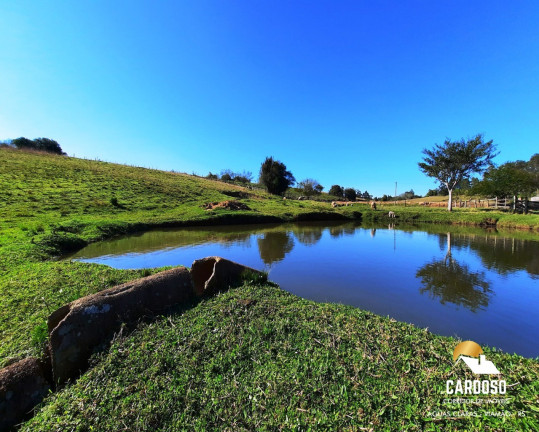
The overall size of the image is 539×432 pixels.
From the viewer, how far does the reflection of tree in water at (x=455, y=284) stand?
7246 mm

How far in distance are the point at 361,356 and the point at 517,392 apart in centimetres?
156

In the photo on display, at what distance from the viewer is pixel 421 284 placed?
8680mm

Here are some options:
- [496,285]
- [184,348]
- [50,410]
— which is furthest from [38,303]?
[496,285]

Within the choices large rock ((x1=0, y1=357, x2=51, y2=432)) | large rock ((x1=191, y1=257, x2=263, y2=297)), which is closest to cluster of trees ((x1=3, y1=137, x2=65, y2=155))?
large rock ((x1=191, y1=257, x2=263, y2=297))

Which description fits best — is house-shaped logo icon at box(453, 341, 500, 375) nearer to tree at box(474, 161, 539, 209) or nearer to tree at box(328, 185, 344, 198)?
tree at box(474, 161, 539, 209)

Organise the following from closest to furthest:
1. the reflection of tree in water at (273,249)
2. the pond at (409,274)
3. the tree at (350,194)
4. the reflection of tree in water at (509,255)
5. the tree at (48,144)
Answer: the pond at (409,274), the reflection of tree in water at (509,255), the reflection of tree in water at (273,249), the tree at (48,144), the tree at (350,194)

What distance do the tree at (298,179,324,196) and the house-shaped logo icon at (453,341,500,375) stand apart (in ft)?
224

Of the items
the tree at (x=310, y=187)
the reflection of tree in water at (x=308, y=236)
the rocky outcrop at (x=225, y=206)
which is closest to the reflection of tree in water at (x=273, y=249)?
the reflection of tree in water at (x=308, y=236)

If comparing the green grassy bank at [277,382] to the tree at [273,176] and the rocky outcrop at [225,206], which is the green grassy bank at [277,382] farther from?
the tree at [273,176]

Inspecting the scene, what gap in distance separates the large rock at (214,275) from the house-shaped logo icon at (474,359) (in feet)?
14.3

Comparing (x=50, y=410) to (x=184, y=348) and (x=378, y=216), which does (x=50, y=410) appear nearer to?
(x=184, y=348)

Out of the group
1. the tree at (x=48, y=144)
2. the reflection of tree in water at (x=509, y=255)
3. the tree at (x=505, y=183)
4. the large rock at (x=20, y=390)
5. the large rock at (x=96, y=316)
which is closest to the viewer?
the large rock at (x=20, y=390)

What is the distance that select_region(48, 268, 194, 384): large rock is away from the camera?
10.4 feet

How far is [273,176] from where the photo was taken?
55.1 meters
